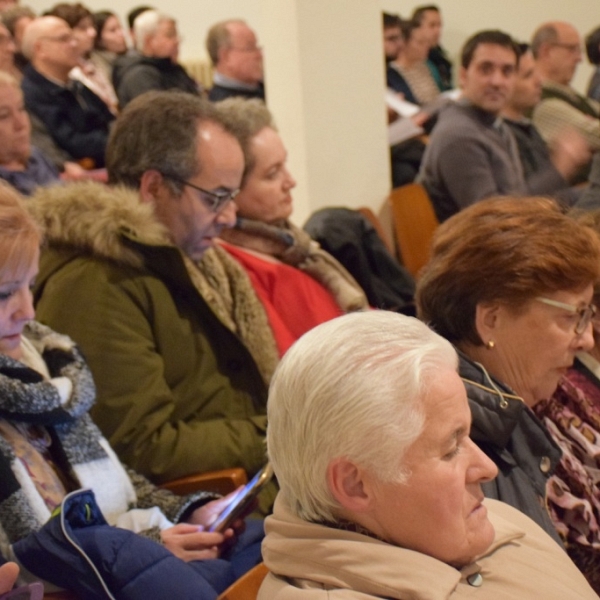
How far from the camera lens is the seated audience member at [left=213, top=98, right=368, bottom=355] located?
2721 mm

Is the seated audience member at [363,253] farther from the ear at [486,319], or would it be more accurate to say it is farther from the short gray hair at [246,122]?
the ear at [486,319]

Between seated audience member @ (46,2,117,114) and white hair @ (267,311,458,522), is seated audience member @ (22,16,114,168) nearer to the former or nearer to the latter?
seated audience member @ (46,2,117,114)

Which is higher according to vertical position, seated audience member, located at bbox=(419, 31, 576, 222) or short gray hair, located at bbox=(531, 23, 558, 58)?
short gray hair, located at bbox=(531, 23, 558, 58)

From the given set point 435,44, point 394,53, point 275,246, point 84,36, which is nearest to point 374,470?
point 275,246

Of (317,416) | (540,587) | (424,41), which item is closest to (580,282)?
(540,587)

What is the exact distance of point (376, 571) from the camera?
118 cm

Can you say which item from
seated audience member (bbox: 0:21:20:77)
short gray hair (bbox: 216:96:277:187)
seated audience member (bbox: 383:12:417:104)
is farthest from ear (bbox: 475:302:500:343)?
seated audience member (bbox: 383:12:417:104)

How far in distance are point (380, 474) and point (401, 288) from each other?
249 centimetres

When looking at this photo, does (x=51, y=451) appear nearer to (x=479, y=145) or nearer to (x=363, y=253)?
(x=363, y=253)

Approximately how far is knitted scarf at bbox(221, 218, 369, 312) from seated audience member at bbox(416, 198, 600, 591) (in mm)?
994

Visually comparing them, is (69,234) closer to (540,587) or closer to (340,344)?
(340,344)

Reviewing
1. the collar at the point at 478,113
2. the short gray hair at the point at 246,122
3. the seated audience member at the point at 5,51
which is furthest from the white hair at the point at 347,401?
the seated audience member at the point at 5,51

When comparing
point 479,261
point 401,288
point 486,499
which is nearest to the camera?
point 486,499

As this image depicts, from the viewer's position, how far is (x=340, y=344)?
4.00ft
